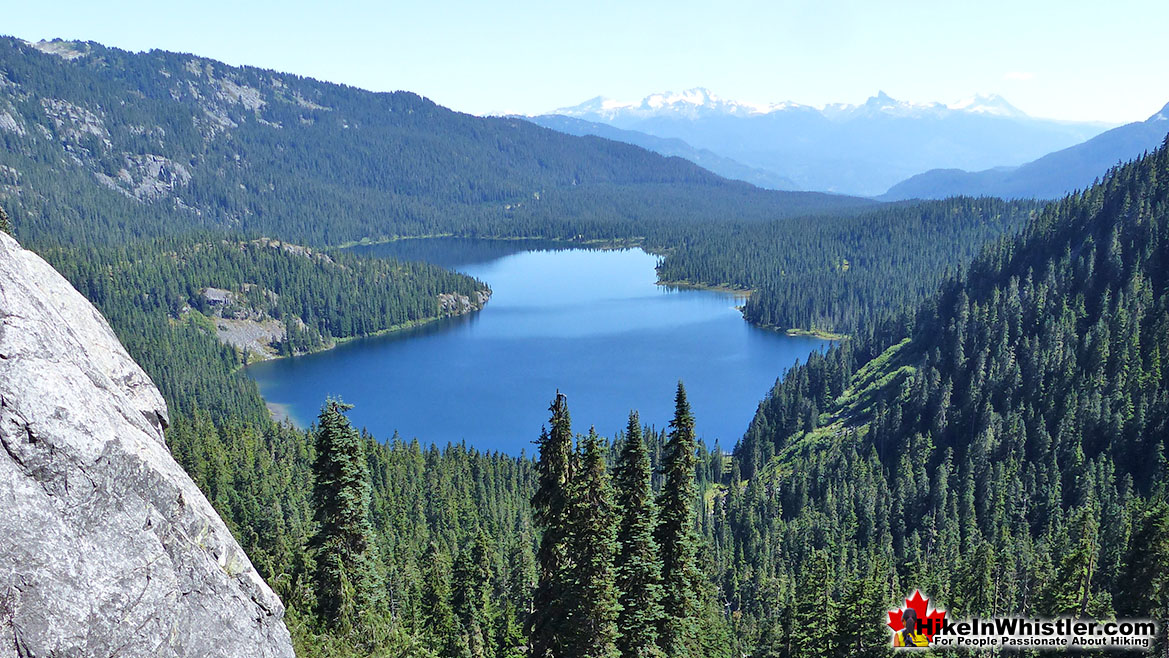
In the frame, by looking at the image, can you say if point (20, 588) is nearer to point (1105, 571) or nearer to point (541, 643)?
point (541, 643)

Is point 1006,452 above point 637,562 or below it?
below

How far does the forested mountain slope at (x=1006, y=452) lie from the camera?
82125 mm

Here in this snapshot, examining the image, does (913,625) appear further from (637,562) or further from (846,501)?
(846,501)

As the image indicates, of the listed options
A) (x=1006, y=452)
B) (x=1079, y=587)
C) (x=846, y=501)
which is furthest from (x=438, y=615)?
(x=1006, y=452)

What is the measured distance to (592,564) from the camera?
34031 millimetres

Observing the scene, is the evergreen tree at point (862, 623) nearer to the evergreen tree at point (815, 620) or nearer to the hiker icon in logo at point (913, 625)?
the evergreen tree at point (815, 620)

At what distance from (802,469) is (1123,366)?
56078 millimetres

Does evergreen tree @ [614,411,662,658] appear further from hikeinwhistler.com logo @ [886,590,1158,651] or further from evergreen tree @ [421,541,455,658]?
hikeinwhistler.com logo @ [886,590,1158,651]

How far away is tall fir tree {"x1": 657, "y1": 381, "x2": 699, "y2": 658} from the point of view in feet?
130

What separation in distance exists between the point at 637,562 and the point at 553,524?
4275mm

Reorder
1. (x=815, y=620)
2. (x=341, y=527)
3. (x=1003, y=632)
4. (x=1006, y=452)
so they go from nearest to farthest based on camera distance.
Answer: (x=341, y=527) → (x=1003, y=632) → (x=815, y=620) → (x=1006, y=452)

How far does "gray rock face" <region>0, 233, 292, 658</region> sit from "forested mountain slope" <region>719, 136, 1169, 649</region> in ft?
186

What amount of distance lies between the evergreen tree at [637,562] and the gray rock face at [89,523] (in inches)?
688

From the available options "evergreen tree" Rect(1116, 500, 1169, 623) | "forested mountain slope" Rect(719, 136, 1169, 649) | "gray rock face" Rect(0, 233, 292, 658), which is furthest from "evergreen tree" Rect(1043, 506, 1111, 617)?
"gray rock face" Rect(0, 233, 292, 658)
